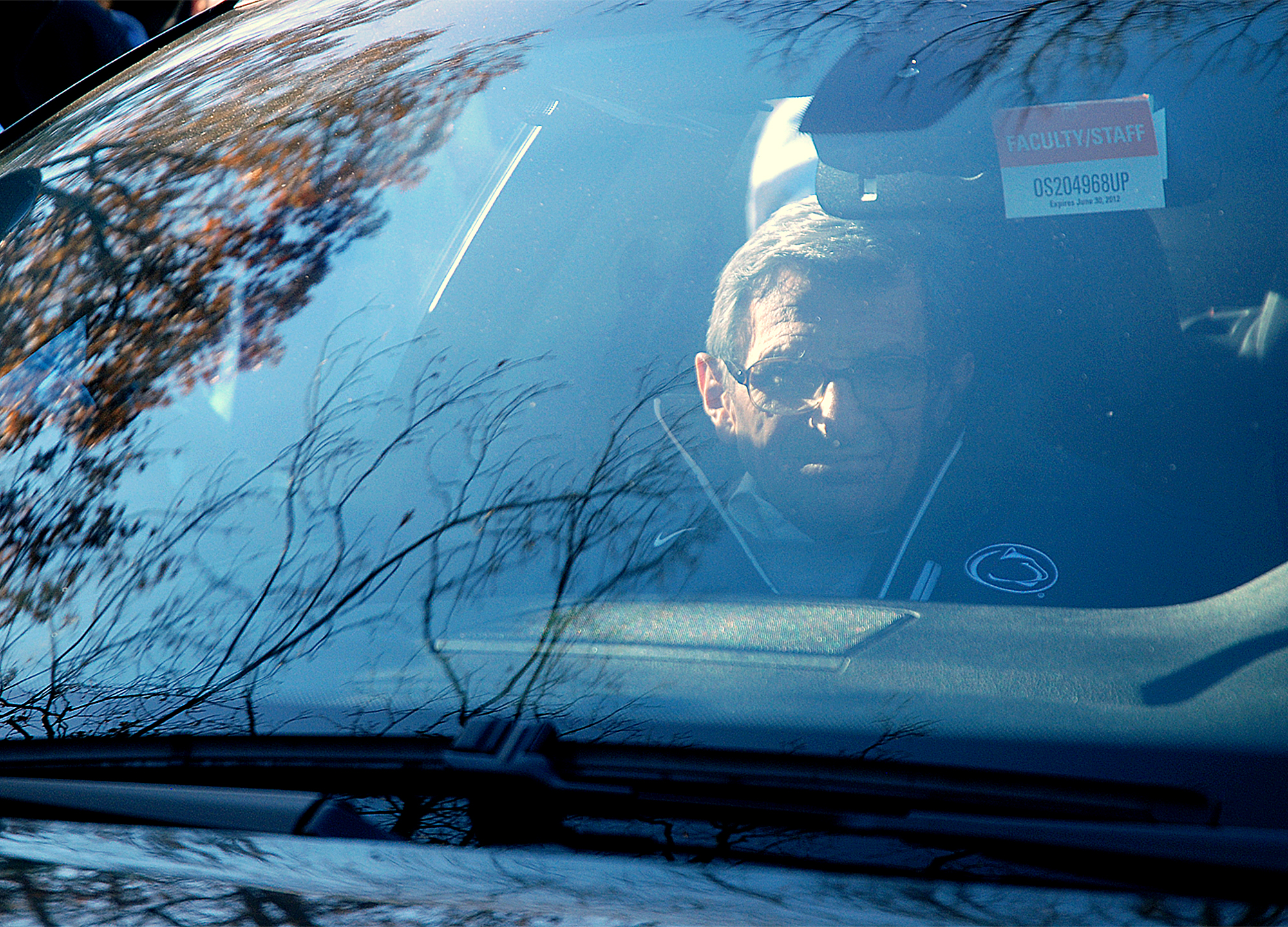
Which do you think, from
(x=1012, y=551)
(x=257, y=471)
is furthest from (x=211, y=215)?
(x=1012, y=551)

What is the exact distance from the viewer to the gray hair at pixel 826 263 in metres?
1.35

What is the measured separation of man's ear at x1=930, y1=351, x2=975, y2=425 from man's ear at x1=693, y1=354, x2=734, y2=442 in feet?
0.82

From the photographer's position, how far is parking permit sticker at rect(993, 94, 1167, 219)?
1358 mm

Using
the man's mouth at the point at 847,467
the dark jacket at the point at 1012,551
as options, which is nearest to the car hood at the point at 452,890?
the dark jacket at the point at 1012,551

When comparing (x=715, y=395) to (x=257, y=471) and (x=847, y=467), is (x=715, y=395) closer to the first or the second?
(x=847, y=467)

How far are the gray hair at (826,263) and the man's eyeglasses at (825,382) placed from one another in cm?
3

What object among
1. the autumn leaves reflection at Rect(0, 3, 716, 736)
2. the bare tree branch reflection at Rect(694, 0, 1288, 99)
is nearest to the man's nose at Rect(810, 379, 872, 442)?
the autumn leaves reflection at Rect(0, 3, 716, 736)

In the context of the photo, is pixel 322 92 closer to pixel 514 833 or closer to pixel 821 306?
pixel 821 306

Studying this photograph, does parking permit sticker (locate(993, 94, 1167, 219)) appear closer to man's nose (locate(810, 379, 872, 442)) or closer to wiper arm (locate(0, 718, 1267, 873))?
man's nose (locate(810, 379, 872, 442))

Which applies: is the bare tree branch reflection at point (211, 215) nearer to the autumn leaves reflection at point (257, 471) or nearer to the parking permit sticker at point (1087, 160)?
the autumn leaves reflection at point (257, 471)

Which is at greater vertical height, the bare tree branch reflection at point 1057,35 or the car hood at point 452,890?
the bare tree branch reflection at point 1057,35

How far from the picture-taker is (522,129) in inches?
66.5

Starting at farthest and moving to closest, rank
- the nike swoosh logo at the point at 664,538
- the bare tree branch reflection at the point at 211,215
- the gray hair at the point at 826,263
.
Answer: the bare tree branch reflection at the point at 211,215
the gray hair at the point at 826,263
the nike swoosh logo at the point at 664,538

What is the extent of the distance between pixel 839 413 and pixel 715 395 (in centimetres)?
16
